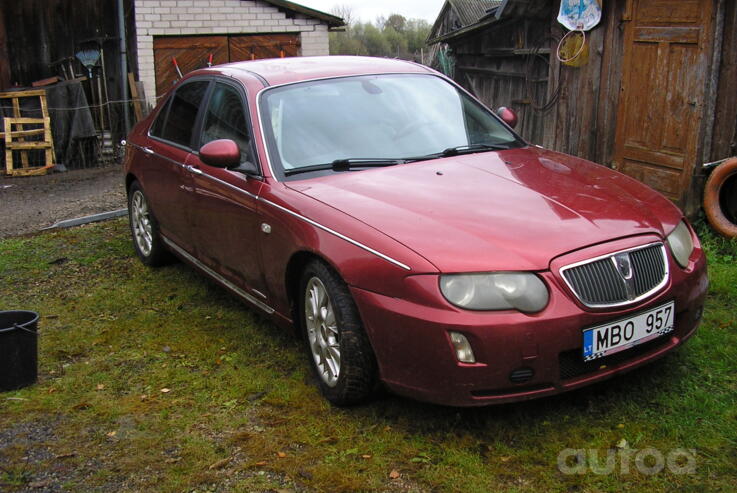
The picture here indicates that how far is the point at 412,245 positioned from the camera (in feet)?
12.1

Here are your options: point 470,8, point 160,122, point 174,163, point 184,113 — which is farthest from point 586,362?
point 470,8

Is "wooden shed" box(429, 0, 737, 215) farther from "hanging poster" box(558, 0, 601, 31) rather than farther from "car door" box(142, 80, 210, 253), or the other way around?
"car door" box(142, 80, 210, 253)

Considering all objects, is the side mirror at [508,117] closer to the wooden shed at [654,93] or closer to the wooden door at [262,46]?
the wooden shed at [654,93]

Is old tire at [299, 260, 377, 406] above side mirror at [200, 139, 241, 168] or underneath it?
underneath

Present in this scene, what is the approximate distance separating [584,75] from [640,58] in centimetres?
111

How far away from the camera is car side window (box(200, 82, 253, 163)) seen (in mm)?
5070

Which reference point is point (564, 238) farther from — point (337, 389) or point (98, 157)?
point (98, 157)

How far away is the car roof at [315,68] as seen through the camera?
5254 millimetres

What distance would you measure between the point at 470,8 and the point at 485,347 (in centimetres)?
3484

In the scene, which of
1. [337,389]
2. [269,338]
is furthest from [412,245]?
[269,338]

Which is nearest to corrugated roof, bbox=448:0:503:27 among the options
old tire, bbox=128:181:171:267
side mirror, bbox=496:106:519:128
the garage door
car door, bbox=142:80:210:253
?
the garage door

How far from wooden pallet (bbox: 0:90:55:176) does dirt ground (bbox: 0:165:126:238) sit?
234mm

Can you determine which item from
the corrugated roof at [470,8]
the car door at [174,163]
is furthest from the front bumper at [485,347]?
the corrugated roof at [470,8]

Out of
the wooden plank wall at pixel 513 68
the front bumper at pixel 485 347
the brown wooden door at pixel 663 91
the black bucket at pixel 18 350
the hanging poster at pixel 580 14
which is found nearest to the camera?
the front bumper at pixel 485 347
